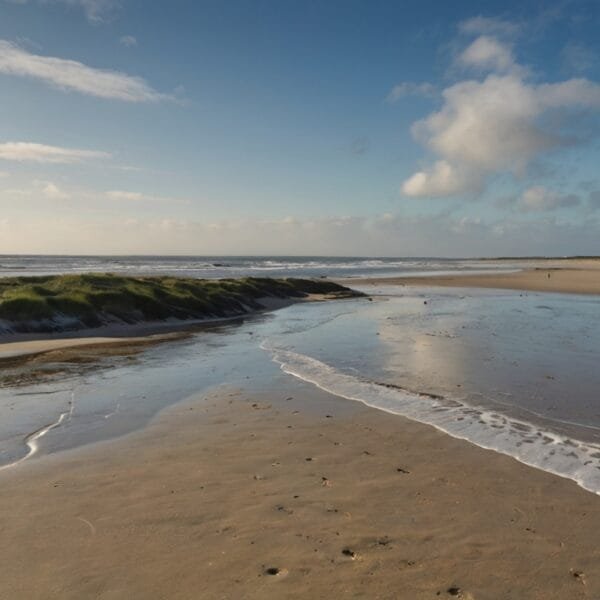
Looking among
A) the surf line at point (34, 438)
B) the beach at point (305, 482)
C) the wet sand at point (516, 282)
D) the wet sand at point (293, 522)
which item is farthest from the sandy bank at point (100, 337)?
the wet sand at point (516, 282)

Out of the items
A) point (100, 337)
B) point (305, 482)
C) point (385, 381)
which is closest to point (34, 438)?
point (305, 482)

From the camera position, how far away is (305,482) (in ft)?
24.4

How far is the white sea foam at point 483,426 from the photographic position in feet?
26.8

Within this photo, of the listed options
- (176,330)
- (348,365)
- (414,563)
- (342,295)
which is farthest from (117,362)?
(342,295)

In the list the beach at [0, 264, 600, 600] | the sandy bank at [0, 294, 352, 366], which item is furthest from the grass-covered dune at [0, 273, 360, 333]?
the beach at [0, 264, 600, 600]

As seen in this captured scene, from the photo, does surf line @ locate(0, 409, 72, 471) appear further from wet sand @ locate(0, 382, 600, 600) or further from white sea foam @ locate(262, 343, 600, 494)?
white sea foam @ locate(262, 343, 600, 494)

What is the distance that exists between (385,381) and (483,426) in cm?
415

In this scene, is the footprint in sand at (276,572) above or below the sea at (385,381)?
above

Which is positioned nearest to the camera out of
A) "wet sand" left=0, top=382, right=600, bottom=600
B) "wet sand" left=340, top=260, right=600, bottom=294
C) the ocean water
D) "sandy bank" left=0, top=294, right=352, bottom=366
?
"wet sand" left=0, top=382, right=600, bottom=600

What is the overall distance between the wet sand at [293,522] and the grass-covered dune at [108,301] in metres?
17.0

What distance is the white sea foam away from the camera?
26.8 feet

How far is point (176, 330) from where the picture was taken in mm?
25938

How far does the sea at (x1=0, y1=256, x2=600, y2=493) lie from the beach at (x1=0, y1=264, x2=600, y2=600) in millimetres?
79

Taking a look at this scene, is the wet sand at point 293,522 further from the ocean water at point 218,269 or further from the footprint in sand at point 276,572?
the ocean water at point 218,269
